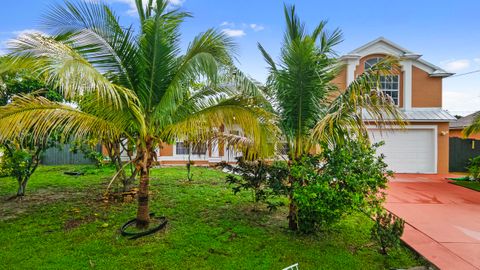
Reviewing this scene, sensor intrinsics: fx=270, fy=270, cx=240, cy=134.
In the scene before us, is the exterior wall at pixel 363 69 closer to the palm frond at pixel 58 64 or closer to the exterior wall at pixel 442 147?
the exterior wall at pixel 442 147

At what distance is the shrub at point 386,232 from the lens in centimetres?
450

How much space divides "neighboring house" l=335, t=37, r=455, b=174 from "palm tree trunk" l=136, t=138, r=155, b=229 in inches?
448

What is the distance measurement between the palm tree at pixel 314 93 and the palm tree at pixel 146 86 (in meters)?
0.55

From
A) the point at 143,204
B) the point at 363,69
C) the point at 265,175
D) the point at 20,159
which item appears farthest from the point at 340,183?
the point at 363,69

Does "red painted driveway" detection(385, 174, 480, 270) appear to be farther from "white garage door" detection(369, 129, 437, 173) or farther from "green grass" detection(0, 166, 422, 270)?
"white garage door" detection(369, 129, 437, 173)

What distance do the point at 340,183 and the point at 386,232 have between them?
44.5 inches

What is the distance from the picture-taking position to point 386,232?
455cm

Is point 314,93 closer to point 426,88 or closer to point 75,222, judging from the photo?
point 75,222

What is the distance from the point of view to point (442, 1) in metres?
11.1

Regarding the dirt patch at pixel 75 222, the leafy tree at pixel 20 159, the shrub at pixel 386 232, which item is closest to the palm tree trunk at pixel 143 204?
the dirt patch at pixel 75 222

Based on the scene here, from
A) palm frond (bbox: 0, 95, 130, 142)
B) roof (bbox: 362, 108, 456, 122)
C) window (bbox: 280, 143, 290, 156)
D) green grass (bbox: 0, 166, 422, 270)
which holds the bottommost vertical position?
green grass (bbox: 0, 166, 422, 270)

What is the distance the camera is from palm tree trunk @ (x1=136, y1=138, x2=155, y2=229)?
16.8 ft

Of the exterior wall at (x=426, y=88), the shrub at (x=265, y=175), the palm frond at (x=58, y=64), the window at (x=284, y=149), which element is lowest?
the shrub at (x=265, y=175)

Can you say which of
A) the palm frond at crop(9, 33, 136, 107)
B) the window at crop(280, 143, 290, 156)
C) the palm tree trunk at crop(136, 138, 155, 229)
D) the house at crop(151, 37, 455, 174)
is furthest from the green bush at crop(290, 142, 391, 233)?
the house at crop(151, 37, 455, 174)
